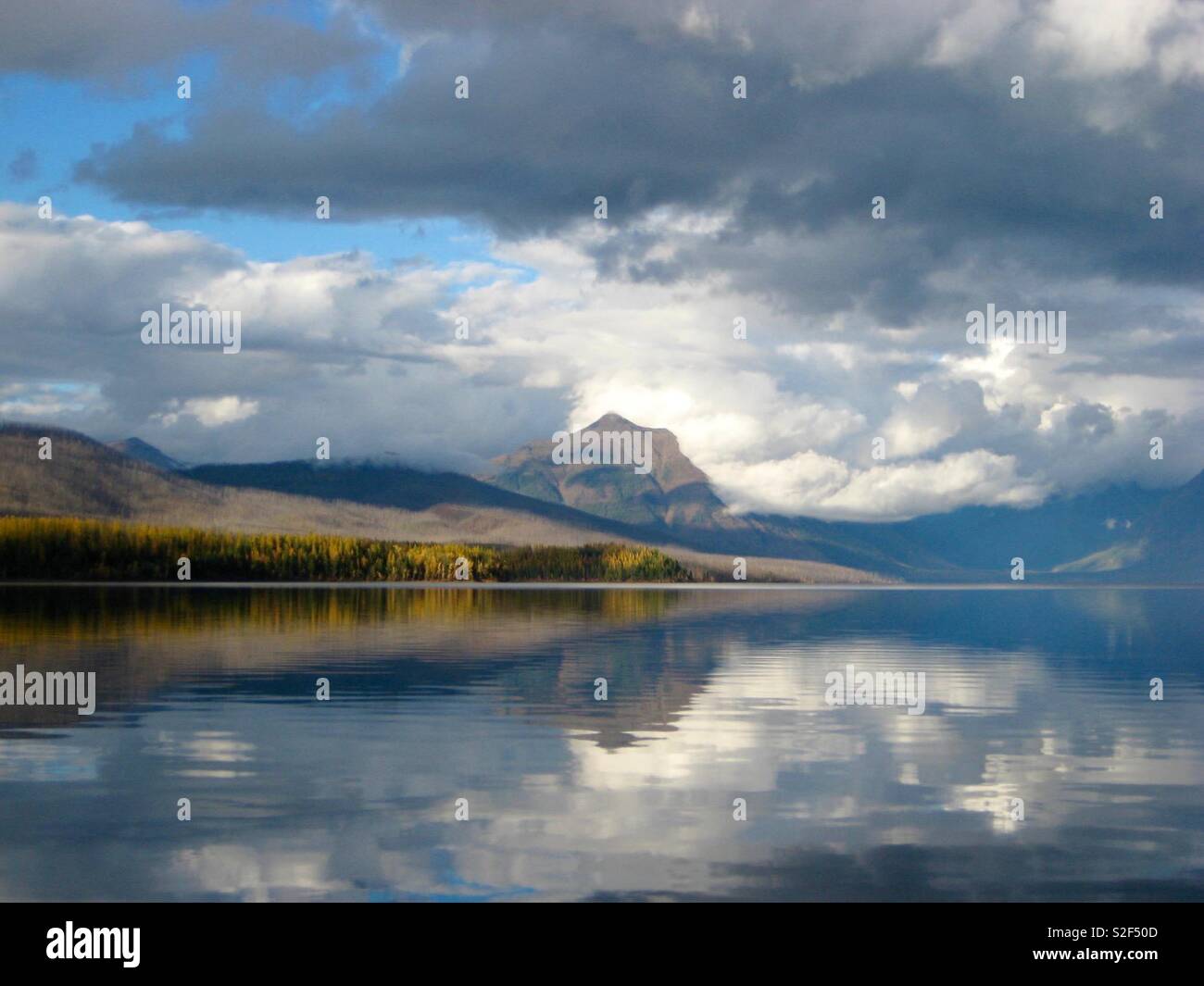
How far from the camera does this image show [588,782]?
118ft

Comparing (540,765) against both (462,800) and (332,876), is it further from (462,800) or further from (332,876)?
(332,876)

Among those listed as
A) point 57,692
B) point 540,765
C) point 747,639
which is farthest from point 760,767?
point 747,639

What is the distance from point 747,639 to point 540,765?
207 ft

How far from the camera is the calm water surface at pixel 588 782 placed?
2666cm

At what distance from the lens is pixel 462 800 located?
32.7 metres

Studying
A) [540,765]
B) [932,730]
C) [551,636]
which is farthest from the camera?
[551,636]

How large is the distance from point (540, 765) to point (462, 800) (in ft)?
21.2

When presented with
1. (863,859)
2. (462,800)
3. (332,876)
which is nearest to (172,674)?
(462,800)

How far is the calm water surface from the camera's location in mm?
26656

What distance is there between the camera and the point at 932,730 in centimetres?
4850
